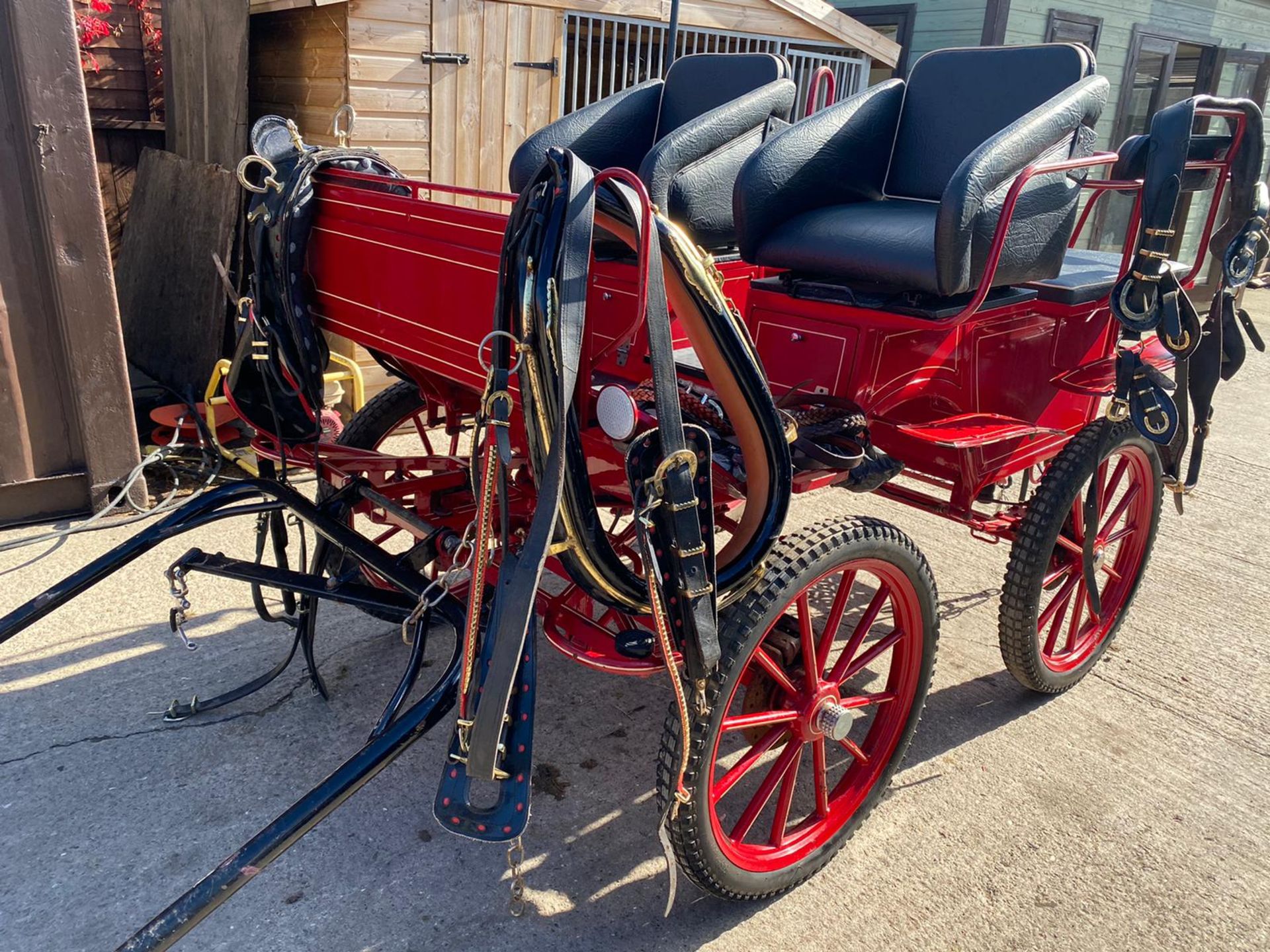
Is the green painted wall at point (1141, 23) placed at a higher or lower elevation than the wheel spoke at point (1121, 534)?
higher

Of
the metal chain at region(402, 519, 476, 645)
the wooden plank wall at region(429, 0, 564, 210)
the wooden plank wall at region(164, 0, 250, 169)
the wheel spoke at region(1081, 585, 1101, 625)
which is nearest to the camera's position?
the metal chain at region(402, 519, 476, 645)


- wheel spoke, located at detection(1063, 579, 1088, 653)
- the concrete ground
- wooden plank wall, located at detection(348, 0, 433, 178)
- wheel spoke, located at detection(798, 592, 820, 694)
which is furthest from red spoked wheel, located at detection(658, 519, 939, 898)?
wooden plank wall, located at detection(348, 0, 433, 178)

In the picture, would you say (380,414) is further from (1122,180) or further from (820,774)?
(1122,180)

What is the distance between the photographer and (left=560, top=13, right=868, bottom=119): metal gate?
559 centimetres

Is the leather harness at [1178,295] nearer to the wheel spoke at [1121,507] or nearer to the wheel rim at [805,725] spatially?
the wheel spoke at [1121,507]

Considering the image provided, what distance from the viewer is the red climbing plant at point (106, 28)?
5531 mm

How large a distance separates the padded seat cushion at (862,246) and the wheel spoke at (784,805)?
1.19m

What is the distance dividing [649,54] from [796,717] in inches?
180

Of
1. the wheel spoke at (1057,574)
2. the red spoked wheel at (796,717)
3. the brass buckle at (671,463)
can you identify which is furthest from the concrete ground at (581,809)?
the brass buckle at (671,463)

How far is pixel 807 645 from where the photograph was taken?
2.07m

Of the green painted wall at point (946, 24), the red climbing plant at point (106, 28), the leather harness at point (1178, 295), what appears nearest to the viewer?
the leather harness at point (1178, 295)

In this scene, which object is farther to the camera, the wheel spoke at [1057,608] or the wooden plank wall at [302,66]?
the wooden plank wall at [302,66]

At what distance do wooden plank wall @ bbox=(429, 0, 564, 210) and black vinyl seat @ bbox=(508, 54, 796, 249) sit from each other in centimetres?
168

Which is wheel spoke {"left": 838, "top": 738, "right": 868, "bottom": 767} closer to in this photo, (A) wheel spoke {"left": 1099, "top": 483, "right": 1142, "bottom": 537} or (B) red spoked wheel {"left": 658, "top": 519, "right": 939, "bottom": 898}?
(B) red spoked wheel {"left": 658, "top": 519, "right": 939, "bottom": 898}
